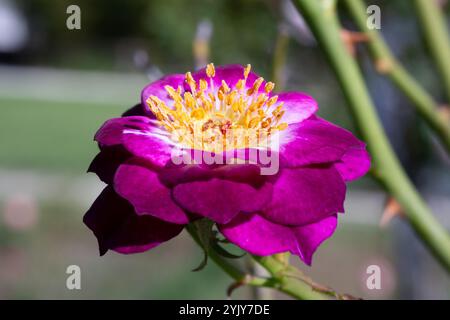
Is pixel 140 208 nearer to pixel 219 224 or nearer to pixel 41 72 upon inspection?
pixel 219 224

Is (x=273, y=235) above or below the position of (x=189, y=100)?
below

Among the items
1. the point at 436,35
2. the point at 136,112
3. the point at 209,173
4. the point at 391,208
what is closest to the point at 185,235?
the point at 436,35

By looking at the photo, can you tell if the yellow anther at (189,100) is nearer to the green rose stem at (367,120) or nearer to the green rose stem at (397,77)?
the green rose stem at (367,120)

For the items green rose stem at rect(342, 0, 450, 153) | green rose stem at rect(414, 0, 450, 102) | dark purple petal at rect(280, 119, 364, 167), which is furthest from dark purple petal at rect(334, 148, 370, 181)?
green rose stem at rect(414, 0, 450, 102)

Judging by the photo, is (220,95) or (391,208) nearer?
(220,95)

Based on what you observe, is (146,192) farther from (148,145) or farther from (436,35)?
(436,35)

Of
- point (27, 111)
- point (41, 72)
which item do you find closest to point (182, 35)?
point (27, 111)

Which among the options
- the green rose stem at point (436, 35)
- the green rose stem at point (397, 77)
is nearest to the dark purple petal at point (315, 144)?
the green rose stem at point (397, 77)
